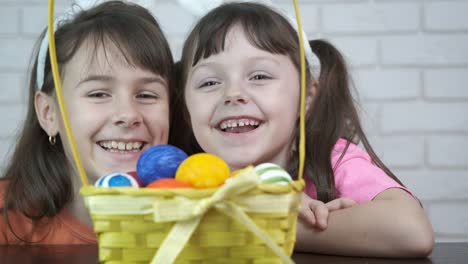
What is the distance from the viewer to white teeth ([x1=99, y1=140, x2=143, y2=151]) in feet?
3.99

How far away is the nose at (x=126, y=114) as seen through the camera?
1.17m

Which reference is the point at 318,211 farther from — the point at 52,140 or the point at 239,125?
the point at 52,140

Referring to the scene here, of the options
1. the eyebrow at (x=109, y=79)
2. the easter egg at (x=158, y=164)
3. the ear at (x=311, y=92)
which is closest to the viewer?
the easter egg at (x=158, y=164)

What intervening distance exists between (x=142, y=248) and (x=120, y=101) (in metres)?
0.61

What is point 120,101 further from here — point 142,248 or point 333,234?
point 142,248

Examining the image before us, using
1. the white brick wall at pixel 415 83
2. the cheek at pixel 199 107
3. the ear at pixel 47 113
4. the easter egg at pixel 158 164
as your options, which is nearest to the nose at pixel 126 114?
the cheek at pixel 199 107

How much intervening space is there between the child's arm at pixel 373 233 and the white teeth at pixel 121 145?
406mm

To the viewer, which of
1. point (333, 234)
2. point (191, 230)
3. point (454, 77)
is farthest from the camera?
point (454, 77)

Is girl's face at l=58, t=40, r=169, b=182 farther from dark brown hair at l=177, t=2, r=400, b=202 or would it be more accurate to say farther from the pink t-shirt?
the pink t-shirt

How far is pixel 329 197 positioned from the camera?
1.22 meters

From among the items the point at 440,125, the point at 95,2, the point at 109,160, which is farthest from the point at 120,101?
the point at 440,125

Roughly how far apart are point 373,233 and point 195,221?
410 mm

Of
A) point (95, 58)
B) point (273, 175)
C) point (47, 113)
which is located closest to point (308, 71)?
point (95, 58)

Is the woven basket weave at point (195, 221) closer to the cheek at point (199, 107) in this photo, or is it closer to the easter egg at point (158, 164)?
the easter egg at point (158, 164)
